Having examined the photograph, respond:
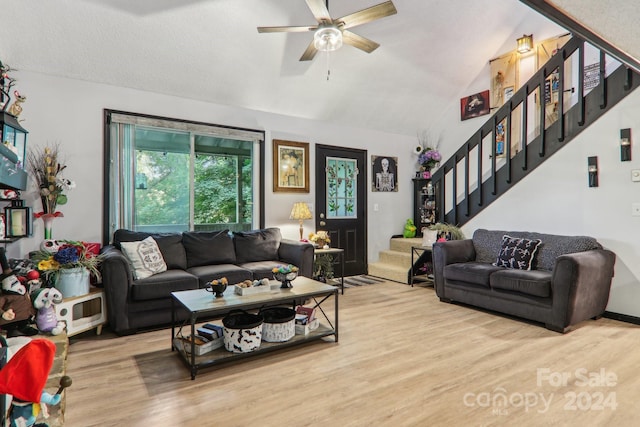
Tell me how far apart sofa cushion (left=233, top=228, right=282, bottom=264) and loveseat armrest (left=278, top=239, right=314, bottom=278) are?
0.61ft

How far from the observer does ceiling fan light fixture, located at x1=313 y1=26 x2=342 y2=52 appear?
3.11m

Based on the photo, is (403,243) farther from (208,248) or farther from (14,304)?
(14,304)

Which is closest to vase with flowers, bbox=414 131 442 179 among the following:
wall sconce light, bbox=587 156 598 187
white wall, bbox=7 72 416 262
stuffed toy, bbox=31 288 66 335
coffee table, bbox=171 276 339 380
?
wall sconce light, bbox=587 156 598 187

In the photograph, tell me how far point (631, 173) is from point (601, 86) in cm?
104

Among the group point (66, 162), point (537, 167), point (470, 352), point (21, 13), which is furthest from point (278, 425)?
point (537, 167)

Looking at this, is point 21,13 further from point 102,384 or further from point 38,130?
point 102,384

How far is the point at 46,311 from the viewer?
2727mm

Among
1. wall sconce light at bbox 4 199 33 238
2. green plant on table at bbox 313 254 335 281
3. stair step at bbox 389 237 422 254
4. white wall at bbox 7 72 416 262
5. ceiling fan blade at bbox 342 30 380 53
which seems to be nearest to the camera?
wall sconce light at bbox 4 199 33 238

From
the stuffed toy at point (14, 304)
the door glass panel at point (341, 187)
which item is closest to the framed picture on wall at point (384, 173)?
the door glass panel at point (341, 187)

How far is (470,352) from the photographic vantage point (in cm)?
294

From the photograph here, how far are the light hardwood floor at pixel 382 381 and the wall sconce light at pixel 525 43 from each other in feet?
12.4

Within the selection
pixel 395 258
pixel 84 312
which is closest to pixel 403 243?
pixel 395 258

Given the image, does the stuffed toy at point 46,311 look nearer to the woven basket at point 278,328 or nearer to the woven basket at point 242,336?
the woven basket at point 242,336

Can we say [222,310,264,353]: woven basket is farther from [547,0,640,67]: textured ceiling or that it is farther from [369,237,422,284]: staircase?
[369,237,422,284]: staircase
